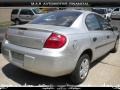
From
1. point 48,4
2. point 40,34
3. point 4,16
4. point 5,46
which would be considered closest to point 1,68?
point 5,46

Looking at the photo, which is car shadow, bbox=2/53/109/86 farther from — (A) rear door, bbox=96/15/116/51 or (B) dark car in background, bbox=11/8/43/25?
(B) dark car in background, bbox=11/8/43/25

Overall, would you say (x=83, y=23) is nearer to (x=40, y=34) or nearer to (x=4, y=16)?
(x=40, y=34)

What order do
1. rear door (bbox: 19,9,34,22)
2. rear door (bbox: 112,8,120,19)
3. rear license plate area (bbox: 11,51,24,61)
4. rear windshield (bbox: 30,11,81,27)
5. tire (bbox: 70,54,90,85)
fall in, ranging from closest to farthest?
rear license plate area (bbox: 11,51,24,61) < tire (bbox: 70,54,90,85) < rear windshield (bbox: 30,11,81,27) < rear door (bbox: 19,9,34,22) < rear door (bbox: 112,8,120,19)

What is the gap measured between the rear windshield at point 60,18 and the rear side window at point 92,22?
0.30m

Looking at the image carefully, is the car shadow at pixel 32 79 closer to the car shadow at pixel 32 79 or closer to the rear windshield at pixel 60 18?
the car shadow at pixel 32 79

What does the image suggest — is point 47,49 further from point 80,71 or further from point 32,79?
A: point 32,79

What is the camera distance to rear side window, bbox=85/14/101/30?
16.1ft

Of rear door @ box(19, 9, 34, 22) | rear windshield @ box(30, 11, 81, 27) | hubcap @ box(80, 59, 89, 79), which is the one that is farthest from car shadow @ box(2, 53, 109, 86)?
rear door @ box(19, 9, 34, 22)

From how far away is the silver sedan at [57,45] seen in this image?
12.7ft

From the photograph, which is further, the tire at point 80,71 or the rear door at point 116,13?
the rear door at point 116,13

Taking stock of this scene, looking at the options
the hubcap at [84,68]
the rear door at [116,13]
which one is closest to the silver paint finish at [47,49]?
the hubcap at [84,68]

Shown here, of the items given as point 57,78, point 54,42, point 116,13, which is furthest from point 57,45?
point 116,13

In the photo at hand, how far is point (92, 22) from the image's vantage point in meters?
5.16

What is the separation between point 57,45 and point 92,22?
1.65 meters
